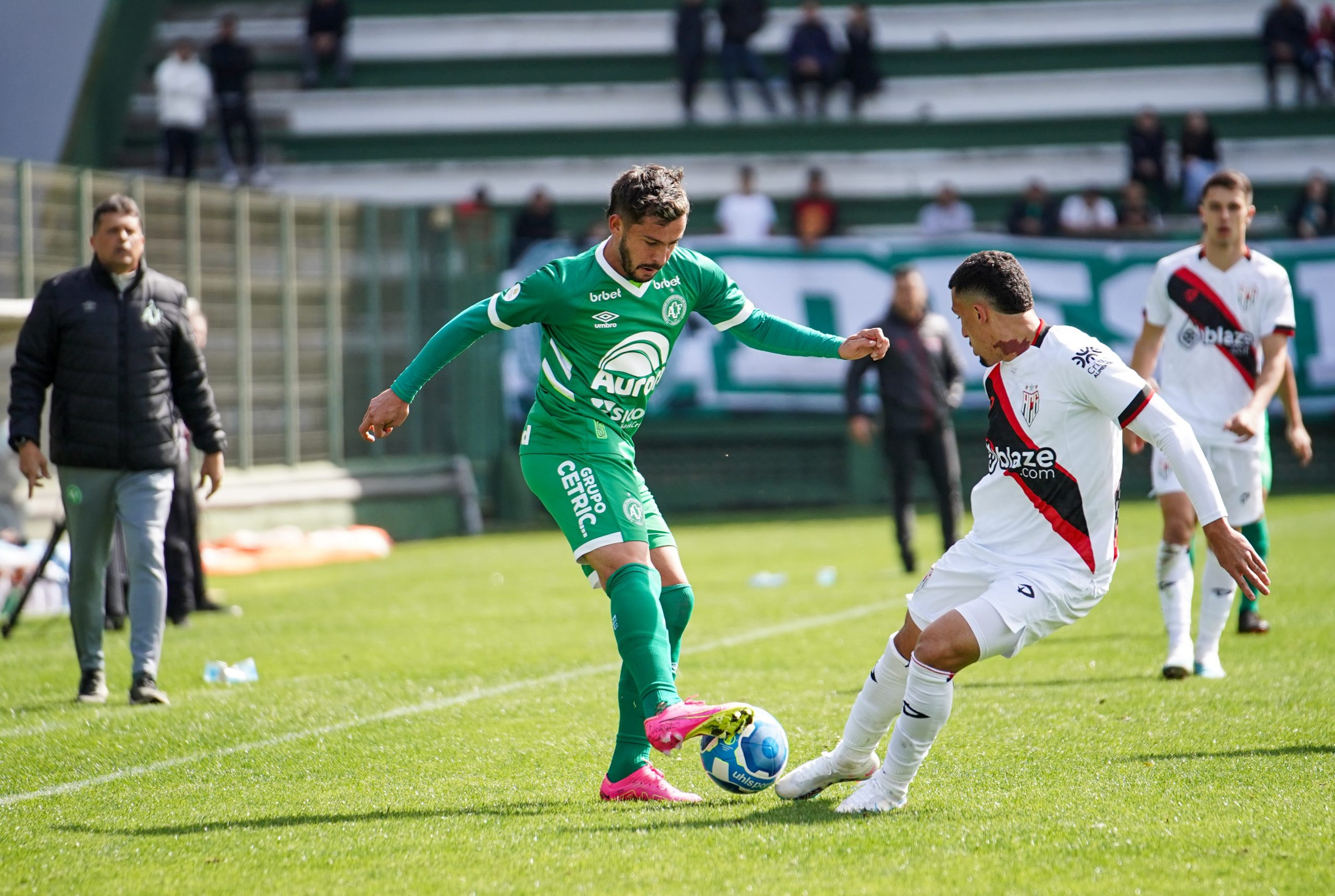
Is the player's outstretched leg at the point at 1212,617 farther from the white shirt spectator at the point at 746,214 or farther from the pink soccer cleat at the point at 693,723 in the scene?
the white shirt spectator at the point at 746,214

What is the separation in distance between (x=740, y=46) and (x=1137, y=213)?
662 cm

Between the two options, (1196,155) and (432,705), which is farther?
(1196,155)

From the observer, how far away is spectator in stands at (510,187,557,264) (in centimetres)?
2062

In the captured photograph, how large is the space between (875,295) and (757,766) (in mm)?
14872

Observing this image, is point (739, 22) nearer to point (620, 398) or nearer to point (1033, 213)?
point (1033, 213)

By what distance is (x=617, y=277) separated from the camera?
5.23m

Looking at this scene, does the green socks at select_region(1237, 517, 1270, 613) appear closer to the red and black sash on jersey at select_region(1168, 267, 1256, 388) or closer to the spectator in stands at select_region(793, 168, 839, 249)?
the red and black sash on jersey at select_region(1168, 267, 1256, 388)

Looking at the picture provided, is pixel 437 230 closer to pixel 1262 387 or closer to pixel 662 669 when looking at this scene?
pixel 1262 387

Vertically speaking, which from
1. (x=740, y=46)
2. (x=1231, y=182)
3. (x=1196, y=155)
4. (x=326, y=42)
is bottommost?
(x=1196, y=155)

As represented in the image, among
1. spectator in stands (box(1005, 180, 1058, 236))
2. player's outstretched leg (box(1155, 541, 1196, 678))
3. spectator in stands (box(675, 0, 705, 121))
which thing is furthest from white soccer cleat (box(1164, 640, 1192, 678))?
spectator in stands (box(675, 0, 705, 121))

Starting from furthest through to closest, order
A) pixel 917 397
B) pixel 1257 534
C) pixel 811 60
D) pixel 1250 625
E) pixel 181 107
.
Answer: pixel 811 60
pixel 181 107
pixel 917 397
pixel 1250 625
pixel 1257 534

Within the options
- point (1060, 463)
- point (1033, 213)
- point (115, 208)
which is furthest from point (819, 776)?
point (1033, 213)

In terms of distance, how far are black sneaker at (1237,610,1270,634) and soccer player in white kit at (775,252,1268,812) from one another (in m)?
4.21

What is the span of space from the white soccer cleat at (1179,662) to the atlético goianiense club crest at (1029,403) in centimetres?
284
